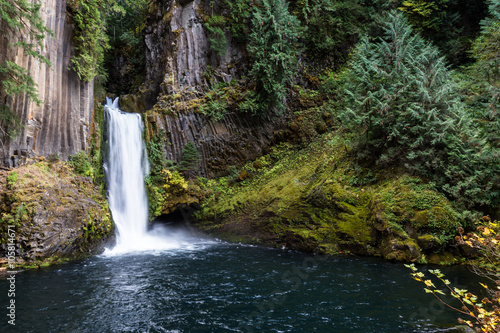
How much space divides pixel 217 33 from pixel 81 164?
1177 centimetres

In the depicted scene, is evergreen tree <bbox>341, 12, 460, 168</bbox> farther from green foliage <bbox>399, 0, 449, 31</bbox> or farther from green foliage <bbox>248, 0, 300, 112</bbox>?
green foliage <bbox>399, 0, 449, 31</bbox>

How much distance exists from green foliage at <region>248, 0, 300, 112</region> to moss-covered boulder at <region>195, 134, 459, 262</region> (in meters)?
4.51

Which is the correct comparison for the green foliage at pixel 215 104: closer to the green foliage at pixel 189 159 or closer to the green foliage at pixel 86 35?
the green foliage at pixel 189 159

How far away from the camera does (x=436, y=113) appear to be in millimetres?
10805

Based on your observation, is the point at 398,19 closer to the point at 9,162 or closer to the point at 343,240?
the point at 343,240

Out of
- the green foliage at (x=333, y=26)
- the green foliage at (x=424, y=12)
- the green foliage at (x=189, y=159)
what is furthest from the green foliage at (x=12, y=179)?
the green foliage at (x=424, y=12)

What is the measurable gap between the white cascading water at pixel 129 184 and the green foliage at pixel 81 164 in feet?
4.45

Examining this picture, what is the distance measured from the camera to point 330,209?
12.3 m

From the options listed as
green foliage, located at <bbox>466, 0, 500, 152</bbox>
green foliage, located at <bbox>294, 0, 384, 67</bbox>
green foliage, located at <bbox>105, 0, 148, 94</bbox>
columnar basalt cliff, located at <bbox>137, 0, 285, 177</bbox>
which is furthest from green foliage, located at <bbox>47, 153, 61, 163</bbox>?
green foliage, located at <bbox>294, 0, 384, 67</bbox>

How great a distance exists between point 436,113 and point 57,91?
636 inches

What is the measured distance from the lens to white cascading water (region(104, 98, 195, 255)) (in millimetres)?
14594

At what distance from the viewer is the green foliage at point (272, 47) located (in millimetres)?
17109

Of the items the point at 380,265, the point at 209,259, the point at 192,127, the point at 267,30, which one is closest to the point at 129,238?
the point at 209,259

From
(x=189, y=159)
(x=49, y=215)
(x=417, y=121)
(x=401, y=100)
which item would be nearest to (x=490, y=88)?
(x=417, y=121)
